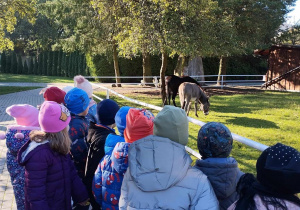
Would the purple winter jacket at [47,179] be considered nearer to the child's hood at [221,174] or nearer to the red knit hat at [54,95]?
the child's hood at [221,174]

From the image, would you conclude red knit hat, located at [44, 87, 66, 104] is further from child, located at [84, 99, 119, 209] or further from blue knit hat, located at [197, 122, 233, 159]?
blue knit hat, located at [197, 122, 233, 159]

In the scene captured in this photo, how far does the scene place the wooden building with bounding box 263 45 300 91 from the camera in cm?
2433

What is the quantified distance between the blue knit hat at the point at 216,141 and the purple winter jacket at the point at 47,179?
127cm

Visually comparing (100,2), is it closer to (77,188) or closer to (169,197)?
(77,188)

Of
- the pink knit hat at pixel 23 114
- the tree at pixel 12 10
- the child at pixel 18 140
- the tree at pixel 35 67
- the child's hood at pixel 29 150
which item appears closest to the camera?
the child's hood at pixel 29 150

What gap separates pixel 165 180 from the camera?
2.13m

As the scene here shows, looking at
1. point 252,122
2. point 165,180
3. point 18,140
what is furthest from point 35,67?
point 165,180

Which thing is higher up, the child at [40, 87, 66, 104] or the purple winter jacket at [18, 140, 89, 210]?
the child at [40, 87, 66, 104]

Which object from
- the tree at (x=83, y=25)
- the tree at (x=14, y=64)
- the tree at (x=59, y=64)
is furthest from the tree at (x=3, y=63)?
the tree at (x=83, y=25)

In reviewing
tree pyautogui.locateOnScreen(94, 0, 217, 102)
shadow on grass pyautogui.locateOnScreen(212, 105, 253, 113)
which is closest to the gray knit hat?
tree pyautogui.locateOnScreen(94, 0, 217, 102)

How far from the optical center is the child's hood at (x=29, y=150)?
2.75 metres

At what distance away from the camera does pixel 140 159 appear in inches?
87.6

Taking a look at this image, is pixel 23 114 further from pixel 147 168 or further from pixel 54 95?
pixel 147 168

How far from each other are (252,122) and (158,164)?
31.4ft
